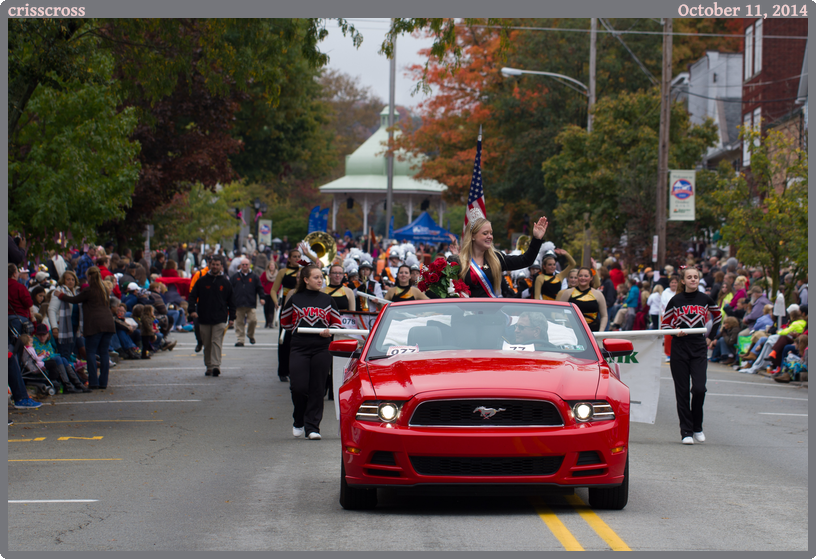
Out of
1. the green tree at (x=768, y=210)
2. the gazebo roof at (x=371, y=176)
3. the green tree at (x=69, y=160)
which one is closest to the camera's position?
the green tree at (x=69, y=160)

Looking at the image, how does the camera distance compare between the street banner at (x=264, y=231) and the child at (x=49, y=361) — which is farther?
the street banner at (x=264, y=231)

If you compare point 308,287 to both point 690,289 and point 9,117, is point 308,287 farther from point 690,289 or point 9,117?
point 9,117

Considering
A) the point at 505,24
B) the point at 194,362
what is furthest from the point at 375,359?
the point at 194,362

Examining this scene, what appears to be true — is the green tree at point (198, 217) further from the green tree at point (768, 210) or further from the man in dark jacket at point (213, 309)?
the green tree at point (768, 210)

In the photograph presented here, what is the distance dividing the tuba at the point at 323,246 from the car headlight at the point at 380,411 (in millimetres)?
13147

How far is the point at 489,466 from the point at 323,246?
13739mm

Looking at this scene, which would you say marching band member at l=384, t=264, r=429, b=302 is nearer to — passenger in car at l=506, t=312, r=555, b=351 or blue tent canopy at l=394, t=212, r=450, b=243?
passenger in car at l=506, t=312, r=555, b=351

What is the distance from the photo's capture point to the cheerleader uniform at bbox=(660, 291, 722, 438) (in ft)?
36.4

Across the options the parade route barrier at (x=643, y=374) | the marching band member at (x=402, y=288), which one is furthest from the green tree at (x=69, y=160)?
the parade route barrier at (x=643, y=374)

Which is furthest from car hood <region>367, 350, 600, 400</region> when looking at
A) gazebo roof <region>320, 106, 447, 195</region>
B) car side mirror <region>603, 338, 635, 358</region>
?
gazebo roof <region>320, 106, 447, 195</region>

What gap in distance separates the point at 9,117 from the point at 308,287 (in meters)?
5.24

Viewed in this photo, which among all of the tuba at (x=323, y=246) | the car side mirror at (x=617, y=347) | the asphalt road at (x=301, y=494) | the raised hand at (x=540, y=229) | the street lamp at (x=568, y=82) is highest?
the street lamp at (x=568, y=82)

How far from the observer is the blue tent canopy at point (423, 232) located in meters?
47.6

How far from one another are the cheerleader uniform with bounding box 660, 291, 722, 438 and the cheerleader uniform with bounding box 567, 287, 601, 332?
2297 millimetres
